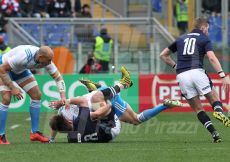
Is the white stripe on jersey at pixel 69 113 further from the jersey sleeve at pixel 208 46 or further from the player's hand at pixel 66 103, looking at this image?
the jersey sleeve at pixel 208 46

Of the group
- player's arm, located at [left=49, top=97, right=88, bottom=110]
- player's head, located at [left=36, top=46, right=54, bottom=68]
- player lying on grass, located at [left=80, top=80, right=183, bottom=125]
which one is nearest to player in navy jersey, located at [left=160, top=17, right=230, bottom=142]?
player lying on grass, located at [left=80, top=80, right=183, bottom=125]

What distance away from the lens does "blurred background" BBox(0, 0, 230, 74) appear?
89.5ft

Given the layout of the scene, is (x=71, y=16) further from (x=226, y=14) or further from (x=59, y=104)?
(x=59, y=104)

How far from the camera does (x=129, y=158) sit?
39.6 feet

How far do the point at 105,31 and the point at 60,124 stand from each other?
13.5 m

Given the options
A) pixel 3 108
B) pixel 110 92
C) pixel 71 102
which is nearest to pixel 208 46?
pixel 110 92

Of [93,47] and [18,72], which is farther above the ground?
[18,72]

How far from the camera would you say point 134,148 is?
13664mm

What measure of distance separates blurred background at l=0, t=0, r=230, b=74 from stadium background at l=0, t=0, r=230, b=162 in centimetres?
3

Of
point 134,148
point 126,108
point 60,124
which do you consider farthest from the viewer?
point 126,108

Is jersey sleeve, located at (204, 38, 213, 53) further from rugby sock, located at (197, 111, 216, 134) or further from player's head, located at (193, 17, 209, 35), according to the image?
rugby sock, located at (197, 111, 216, 134)

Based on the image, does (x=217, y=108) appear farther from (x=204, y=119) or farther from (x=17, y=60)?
(x=17, y=60)

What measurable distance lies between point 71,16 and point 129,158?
20136 mm

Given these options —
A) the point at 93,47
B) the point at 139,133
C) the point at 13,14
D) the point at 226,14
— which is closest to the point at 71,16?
the point at 13,14
